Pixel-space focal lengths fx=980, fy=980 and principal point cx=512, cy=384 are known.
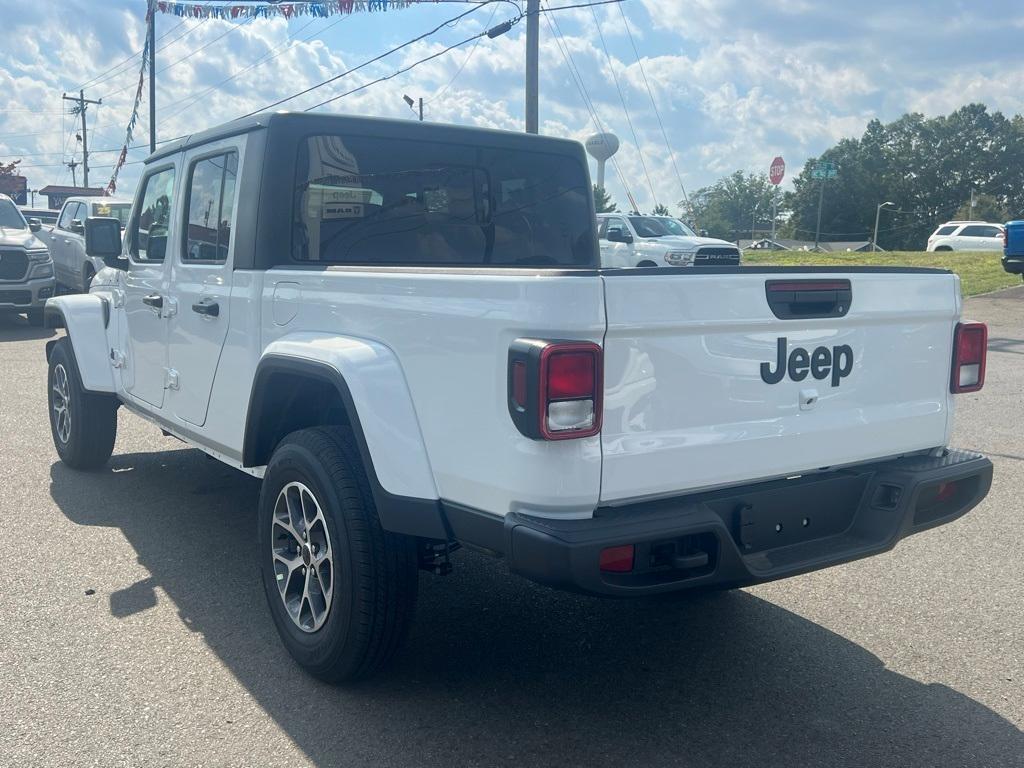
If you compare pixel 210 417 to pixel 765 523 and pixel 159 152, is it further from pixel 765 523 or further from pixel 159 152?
pixel 765 523

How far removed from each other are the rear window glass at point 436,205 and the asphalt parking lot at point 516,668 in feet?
5.08

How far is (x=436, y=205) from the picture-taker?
4504mm

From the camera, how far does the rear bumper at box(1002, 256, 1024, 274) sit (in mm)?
17484

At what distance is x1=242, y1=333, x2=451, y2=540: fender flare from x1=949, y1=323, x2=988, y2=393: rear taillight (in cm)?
201

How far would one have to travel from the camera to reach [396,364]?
3.18 meters

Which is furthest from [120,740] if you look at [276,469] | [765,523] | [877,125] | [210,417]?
[877,125]

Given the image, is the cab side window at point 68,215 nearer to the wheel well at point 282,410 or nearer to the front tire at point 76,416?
the front tire at point 76,416

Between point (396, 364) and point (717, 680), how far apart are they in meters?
1.68

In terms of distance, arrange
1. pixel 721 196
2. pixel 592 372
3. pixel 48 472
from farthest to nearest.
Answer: pixel 721 196 < pixel 48 472 < pixel 592 372

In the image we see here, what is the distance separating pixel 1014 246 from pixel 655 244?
21.0 ft

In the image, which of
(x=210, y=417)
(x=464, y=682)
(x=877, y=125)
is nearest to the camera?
(x=464, y=682)

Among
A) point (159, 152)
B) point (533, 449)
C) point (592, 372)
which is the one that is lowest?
point (533, 449)

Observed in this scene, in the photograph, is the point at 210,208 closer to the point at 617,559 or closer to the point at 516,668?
the point at 516,668

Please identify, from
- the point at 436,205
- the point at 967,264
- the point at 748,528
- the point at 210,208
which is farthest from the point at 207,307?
the point at 967,264
